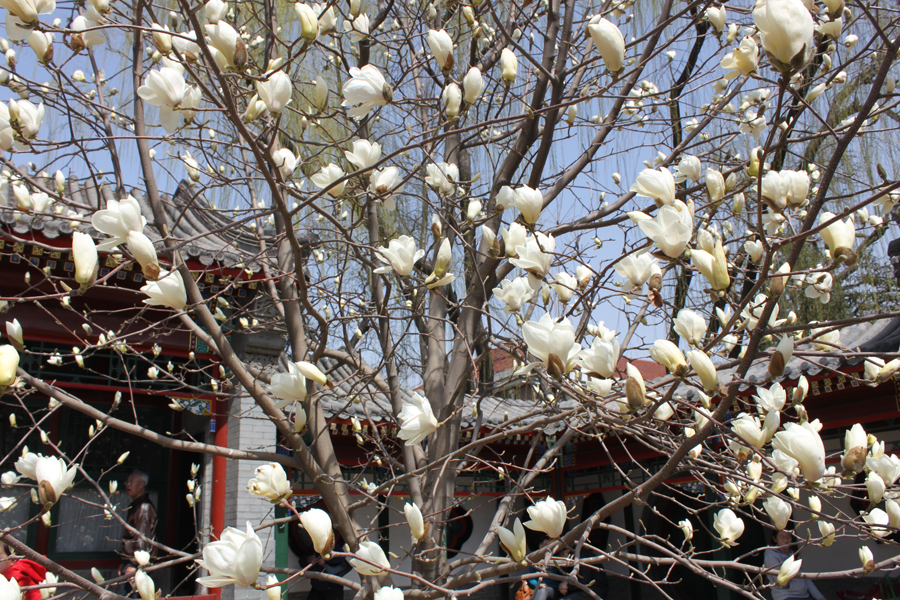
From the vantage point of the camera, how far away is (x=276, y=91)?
1.32m

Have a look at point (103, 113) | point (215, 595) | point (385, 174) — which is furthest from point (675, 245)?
point (215, 595)

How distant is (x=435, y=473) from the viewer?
2.21 metres

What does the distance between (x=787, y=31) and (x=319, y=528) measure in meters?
1.08

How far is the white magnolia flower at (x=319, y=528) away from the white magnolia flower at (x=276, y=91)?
79 cm

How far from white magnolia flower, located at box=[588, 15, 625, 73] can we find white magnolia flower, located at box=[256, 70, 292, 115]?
60 centimetres

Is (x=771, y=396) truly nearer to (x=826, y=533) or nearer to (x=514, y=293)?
(x=826, y=533)

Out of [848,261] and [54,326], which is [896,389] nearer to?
[848,261]

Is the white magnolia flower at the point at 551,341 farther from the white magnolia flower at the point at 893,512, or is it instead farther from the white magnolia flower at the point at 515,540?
the white magnolia flower at the point at 893,512

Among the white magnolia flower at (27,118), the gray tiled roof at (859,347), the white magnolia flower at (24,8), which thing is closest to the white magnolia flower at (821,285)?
the gray tiled roof at (859,347)

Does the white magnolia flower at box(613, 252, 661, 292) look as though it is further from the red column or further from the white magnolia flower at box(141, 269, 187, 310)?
the red column

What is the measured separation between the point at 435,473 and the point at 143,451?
349 cm

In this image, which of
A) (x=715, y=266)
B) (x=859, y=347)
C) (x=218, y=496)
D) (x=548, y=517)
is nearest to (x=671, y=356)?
(x=715, y=266)

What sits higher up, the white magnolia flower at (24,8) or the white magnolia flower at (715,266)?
the white magnolia flower at (24,8)

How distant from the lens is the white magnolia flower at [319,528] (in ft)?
3.89
